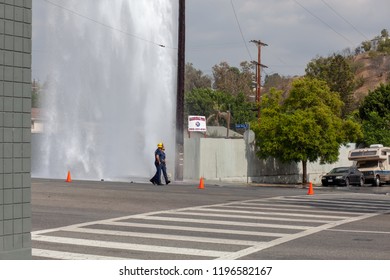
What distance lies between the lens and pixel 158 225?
14.8m

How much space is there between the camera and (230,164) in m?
41.8

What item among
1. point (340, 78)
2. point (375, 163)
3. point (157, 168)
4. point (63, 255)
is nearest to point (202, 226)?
point (63, 255)

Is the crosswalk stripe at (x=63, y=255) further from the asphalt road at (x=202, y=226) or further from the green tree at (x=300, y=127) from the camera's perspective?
the green tree at (x=300, y=127)

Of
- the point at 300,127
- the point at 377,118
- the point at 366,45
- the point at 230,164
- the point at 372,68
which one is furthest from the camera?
the point at 366,45

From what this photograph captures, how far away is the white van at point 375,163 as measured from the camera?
46.5 meters

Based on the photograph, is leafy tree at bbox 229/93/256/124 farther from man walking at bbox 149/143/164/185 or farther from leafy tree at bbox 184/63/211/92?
man walking at bbox 149/143/164/185

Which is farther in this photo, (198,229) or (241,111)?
(241,111)

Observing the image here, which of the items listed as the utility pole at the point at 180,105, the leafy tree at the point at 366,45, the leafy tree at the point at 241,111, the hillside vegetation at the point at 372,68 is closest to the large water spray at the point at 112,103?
the utility pole at the point at 180,105

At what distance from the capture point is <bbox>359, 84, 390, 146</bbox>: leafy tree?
62.8 meters

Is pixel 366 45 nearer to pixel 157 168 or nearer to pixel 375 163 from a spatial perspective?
pixel 375 163

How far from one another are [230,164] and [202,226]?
27013mm

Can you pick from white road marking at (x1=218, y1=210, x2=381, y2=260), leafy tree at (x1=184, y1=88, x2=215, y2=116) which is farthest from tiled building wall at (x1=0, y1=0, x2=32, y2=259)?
leafy tree at (x1=184, y1=88, x2=215, y2=116)

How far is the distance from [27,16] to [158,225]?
6.63 m

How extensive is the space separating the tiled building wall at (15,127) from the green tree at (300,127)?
117 ft
